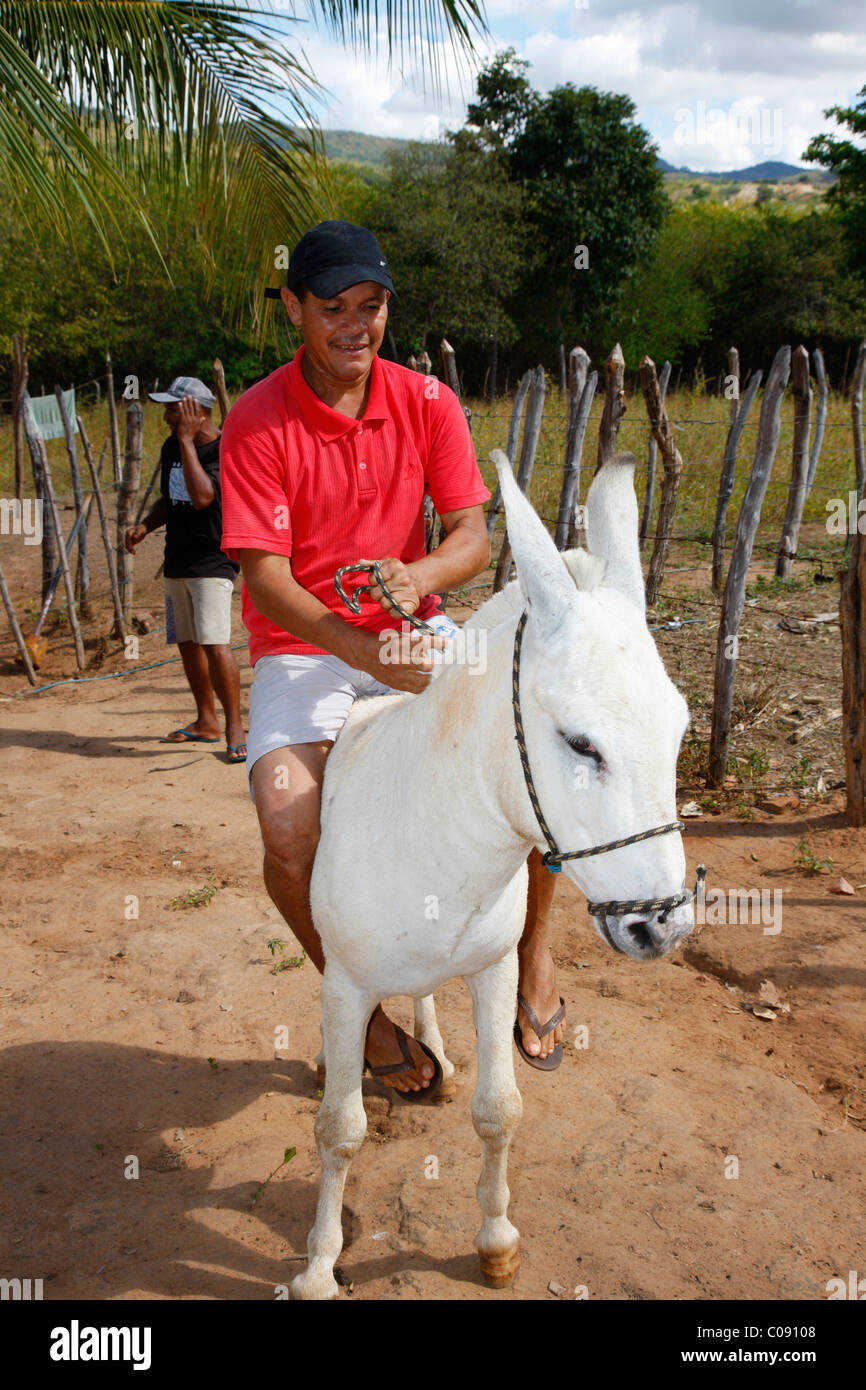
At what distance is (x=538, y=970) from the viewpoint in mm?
3289

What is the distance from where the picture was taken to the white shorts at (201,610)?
6.61 metres

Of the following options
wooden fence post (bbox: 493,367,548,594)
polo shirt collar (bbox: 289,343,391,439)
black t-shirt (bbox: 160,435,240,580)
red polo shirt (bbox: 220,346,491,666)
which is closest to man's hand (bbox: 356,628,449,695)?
red polo shirt (bbox: 220,346,491,666)

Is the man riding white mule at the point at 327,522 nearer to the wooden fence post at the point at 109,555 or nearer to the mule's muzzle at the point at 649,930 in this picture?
the mule's muzzle at the point at 649,930

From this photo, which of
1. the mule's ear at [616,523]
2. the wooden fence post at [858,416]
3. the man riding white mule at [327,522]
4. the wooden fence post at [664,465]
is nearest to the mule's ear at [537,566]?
the mule's ear at [616,523]

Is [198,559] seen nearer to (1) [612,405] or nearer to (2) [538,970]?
(1) [612,405]

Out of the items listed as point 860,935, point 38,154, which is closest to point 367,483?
point 860,935

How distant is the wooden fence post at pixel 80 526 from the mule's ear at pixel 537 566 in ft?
26.3

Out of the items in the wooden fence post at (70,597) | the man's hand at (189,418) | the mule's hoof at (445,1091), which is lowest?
the mule's hoof at (445,1091)

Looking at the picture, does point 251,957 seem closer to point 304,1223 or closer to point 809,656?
point 304,1223

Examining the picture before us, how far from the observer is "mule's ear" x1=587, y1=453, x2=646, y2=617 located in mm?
1972

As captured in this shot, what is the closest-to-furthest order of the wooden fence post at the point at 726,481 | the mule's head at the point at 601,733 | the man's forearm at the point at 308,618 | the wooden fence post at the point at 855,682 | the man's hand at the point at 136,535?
the mule's head at the point at 601,733 → the man's forearm at the point at 308,618 → the wooden fence post at the point at 855,682 → the man's hand at the point at 136,535 → the wooden fence post at the point at 726,481

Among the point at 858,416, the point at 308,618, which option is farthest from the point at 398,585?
the point at 858,416

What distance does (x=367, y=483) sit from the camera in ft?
9.27

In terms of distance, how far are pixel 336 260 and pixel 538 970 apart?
97.4 inches
